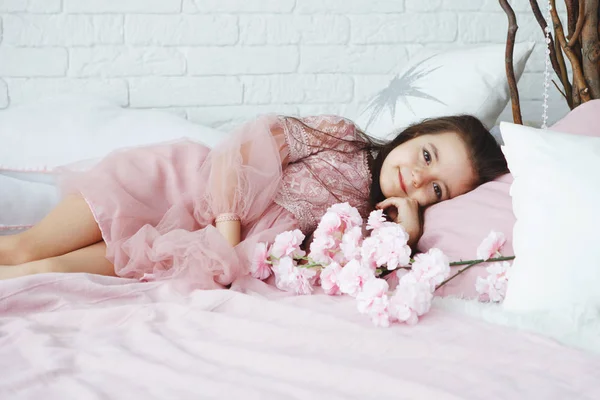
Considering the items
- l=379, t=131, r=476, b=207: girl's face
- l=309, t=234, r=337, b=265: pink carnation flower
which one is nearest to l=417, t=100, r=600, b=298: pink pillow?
l=379, t=131, r=476, b=207: girl's face

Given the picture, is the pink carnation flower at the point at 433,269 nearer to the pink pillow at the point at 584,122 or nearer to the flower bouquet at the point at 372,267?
the flower bouquet at the point at 372,267

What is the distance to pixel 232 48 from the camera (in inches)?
76.7

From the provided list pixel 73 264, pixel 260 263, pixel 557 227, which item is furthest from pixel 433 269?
pixel 73 264

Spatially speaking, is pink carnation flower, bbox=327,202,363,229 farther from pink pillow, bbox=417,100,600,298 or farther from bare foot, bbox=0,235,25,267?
bare foot, bbox=0,235,25,267

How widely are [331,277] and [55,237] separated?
0.60 meters

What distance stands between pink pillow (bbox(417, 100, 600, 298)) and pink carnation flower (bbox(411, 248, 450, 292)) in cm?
10

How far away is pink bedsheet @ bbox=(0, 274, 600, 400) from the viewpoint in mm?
729

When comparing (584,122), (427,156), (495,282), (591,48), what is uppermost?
(591,48)

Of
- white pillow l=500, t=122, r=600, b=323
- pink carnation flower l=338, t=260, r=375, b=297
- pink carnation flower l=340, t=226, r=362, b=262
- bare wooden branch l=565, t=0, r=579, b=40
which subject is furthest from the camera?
bare wooden branch l=565, t=0, r=579, b=40

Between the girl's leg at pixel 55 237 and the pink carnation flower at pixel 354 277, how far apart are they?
58 cm

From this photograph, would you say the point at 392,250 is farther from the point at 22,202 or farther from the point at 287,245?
the point at 22,202

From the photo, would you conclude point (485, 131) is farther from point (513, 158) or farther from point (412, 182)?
point (513, 158)

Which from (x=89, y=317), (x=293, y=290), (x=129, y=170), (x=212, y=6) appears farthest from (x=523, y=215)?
(x=212, y=6)

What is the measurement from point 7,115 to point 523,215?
51.9 inches
